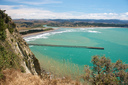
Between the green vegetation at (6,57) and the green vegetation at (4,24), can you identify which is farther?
the green vegetation at (4,24)

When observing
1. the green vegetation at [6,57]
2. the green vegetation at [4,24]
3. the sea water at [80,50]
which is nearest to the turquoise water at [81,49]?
the sea water at [80,50]

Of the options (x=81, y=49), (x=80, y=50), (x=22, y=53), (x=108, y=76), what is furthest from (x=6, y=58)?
(x=81, y=49)

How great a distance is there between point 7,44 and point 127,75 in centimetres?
1417

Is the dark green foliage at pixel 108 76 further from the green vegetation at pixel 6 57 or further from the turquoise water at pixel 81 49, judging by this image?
the turquoise water at pixel 81 49

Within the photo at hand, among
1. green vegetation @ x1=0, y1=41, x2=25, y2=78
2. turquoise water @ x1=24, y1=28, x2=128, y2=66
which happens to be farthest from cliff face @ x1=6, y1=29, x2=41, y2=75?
turquoise water @ x1=24, y1=28, x2=128, y2=66

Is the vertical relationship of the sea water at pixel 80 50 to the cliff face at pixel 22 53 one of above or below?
below

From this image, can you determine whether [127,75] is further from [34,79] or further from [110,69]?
[34,79]

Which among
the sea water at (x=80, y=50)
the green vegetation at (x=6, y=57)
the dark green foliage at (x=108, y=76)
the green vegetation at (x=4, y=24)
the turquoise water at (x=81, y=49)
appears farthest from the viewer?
the turquoise water at (x=81, y=49)

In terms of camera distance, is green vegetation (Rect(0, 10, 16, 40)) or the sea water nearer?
green vegetation (Rect(0, 10, 16, 40))

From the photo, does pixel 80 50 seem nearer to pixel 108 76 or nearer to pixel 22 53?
pixel 108 76

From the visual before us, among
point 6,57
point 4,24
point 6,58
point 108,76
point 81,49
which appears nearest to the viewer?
point 6,58

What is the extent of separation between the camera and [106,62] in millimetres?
13570

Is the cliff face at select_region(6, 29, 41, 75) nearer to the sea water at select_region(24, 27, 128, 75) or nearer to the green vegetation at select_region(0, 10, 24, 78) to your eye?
the green vegetation at select_region(0, 10, 24, 78)

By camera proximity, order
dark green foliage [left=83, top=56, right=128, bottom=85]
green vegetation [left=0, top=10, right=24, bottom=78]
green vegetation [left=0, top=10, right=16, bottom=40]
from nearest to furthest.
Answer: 1. green vegetation [left=0, top=10, right=24, bottom=78]
2. dark green foliage [left=83, top=56, right=128, bottom=85]
3. green vegetation [left=0, top=10, right=16, bottom=40]
